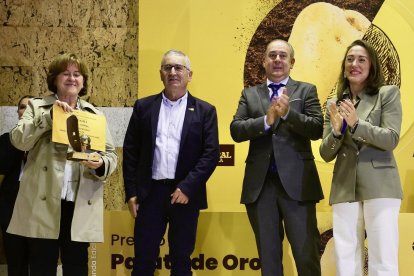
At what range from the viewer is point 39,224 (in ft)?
9.71

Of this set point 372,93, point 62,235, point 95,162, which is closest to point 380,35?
point 372,93

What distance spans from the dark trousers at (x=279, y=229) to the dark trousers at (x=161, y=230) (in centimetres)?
46

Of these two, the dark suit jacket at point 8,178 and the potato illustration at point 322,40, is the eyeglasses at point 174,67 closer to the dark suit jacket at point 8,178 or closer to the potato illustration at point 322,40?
the dark suit jacket at point 8,178

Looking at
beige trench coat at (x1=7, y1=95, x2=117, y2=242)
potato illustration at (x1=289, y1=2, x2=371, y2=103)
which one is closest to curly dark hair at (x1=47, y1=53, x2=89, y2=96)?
beige trench coat at (x1=7, y1=95, x2=117, y2=242)

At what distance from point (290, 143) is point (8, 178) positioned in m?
2.04

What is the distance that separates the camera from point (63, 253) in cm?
307

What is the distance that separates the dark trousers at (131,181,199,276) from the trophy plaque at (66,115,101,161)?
61cm

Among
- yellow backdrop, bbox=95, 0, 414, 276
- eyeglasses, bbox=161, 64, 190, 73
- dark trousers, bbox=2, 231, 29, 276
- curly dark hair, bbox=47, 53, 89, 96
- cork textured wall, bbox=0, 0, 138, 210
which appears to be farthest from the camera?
cork textured wall, bbox=0, 0, 138, 210

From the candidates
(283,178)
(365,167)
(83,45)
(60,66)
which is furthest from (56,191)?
(83,45)

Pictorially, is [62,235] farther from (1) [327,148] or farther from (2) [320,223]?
(2) [320,223]

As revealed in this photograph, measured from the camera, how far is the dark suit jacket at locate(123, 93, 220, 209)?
3482mm

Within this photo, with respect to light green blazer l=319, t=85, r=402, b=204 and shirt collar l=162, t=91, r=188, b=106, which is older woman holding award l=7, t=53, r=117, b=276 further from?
light green blazer l=319, t=85, r=402, b=204

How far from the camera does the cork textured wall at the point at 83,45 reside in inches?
185

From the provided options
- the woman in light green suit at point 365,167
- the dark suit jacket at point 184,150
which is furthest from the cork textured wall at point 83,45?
the woman in light green suit at point 365,167
